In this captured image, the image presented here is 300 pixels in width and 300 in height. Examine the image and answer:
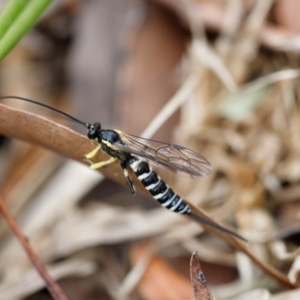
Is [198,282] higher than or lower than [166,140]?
lower

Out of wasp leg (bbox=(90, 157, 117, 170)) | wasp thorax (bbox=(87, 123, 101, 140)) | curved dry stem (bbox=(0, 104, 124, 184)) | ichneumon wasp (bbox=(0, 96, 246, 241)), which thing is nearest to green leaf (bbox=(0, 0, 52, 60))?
curved dry stem (bbox=(0, 104, 124, 184))

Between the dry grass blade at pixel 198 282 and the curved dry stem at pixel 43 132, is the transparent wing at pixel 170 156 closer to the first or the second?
the curved dry stem at pixel 43 132

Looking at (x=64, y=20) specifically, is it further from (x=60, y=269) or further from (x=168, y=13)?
(x=60, y=269)

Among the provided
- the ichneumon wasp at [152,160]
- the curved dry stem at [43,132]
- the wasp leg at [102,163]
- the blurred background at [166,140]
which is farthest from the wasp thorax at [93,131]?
the blurred background at [166,140]

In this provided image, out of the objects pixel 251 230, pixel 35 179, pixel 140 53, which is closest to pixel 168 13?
pixel 140 53

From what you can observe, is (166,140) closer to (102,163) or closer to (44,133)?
(102,163)

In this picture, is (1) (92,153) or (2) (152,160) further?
(2) (152,160)

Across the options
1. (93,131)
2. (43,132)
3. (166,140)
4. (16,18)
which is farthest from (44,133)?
(166,140)
